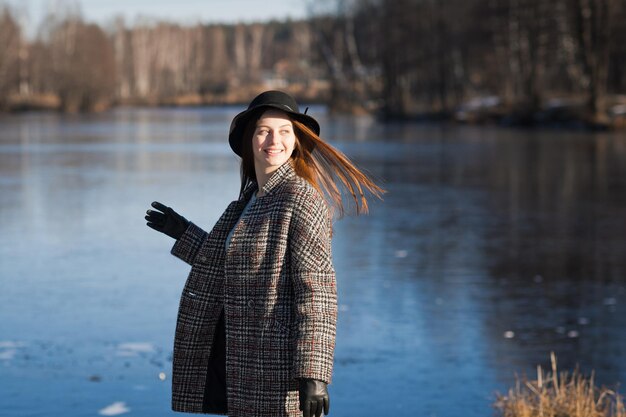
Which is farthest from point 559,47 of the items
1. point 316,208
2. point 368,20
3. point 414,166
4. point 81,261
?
point 316,208

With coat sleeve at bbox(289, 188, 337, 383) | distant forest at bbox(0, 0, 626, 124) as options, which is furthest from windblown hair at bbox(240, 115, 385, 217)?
distant forest at bbox(0, 0, 626, 124)

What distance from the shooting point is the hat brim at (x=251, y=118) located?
404 centimetres

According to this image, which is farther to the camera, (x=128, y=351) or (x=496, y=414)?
(x=128, y=351)

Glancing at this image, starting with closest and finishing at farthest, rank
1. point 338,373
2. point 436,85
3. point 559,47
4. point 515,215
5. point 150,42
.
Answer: point 338,373, point 515,215, point 559,47, point 436,85, point 150,42

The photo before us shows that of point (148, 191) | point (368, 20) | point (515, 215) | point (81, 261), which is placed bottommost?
point (81, 261)

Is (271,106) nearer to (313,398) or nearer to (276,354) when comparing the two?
(276,354)

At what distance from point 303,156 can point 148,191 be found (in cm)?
1776

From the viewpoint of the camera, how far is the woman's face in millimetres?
4055

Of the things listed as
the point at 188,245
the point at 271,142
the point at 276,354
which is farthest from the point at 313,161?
the point at 276,354

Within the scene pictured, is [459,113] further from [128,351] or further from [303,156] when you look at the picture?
[303,156]

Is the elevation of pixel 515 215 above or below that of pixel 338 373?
above

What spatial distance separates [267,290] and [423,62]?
73936 millimetres

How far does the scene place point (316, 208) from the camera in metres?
3.88

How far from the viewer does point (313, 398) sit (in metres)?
Result: 3.71
